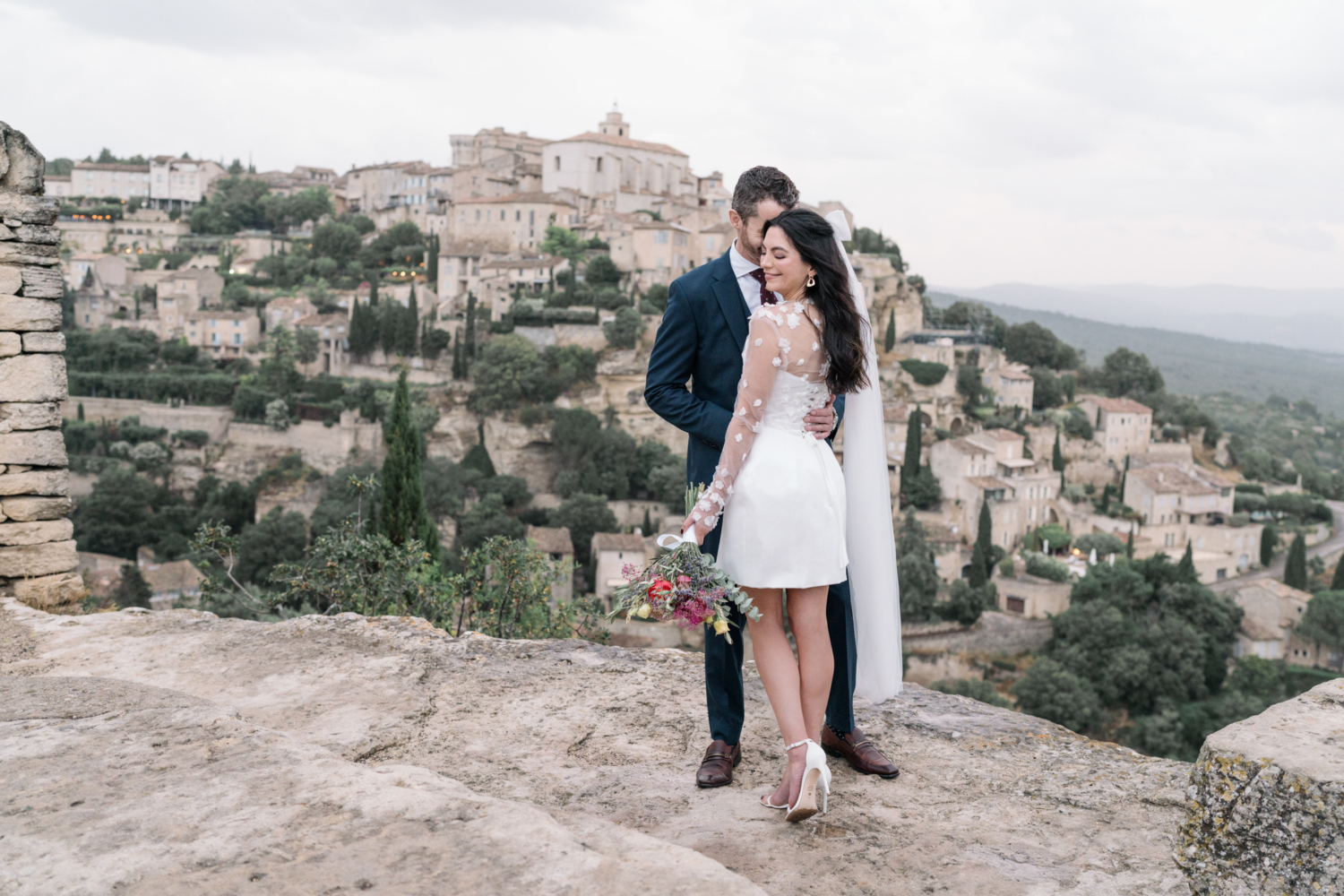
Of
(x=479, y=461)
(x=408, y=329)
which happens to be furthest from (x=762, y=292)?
(x=408, y=329)

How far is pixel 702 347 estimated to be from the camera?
2.32m

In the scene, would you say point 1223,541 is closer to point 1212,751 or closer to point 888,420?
point 888,420

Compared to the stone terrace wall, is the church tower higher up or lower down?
higher up

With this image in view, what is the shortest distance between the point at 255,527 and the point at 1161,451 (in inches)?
1356

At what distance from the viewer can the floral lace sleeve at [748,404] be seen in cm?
210

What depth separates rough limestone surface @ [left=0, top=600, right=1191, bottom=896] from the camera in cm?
158

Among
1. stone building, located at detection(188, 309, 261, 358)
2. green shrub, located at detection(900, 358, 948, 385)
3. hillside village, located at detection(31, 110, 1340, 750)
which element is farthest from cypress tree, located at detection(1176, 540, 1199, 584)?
stone building, located at detection(188, 309, 261, 358)

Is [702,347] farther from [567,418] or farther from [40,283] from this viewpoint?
[567,418]

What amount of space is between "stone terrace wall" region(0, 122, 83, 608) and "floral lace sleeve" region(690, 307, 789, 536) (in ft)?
8.99

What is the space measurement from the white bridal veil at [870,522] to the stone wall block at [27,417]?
9.71 ft

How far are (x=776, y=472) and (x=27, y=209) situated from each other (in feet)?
10.2

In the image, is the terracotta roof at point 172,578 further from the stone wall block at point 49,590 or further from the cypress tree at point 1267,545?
the cypress tree at point 1267,545

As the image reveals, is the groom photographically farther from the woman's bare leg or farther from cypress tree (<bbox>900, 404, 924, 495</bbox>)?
cypress tree (<bbox>900, 404, 924, 495</bbox>)

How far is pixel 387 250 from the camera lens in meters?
49.6
